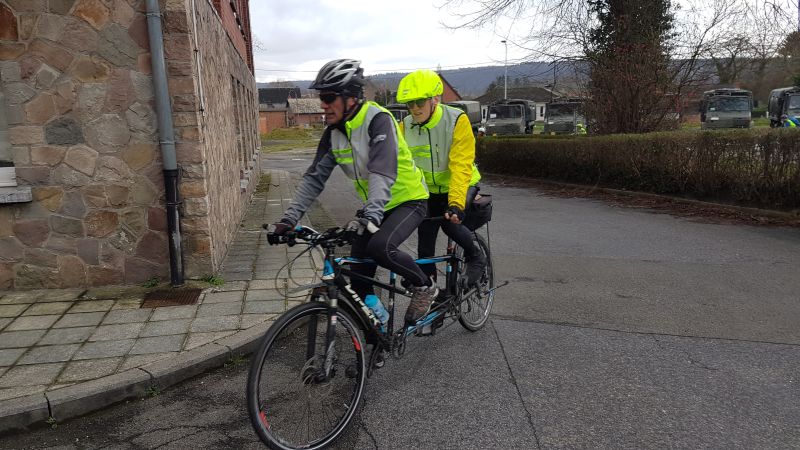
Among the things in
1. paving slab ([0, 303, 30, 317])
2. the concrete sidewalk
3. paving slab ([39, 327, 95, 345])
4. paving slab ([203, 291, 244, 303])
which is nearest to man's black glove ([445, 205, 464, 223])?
the concrete sidewalk

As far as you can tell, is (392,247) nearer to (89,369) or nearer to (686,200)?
(89,369)

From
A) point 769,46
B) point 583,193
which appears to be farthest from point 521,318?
point 769,46

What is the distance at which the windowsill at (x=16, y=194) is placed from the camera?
5230mm

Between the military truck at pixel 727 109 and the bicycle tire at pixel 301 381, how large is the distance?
102 feet

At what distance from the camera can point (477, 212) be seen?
4.31 meters

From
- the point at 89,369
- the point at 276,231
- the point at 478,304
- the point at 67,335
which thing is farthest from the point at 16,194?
the point at 478,304

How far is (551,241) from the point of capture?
8195mm

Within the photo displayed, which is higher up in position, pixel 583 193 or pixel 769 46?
pixel 769 46

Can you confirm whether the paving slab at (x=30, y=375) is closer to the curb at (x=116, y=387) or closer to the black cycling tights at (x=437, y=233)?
the curb at (x=116, y=387)

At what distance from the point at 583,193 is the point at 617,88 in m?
3.59

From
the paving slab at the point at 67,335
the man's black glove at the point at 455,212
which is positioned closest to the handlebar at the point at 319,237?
the man's black glove at the point at 455,212

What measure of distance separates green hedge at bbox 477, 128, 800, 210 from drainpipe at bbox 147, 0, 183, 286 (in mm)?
8811

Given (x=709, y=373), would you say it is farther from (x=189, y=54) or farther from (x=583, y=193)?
(x=583, y=193)

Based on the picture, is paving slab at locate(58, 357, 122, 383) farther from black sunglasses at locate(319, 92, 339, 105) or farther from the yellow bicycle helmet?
the yellow bicycle helmet
